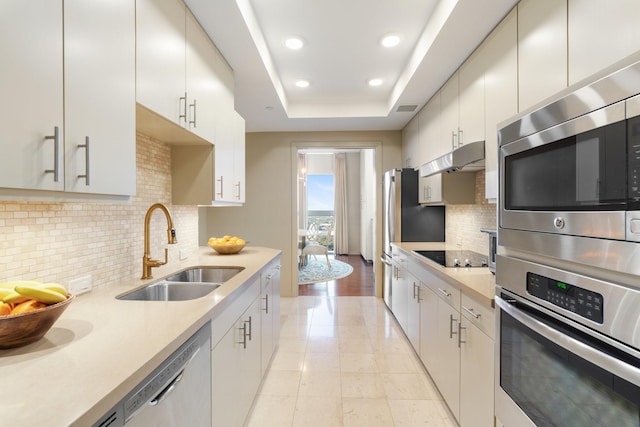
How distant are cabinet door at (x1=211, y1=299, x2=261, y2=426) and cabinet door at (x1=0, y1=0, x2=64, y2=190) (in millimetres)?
909

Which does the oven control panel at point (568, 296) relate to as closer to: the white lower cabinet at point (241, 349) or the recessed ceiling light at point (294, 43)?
the white lower cabinet at point (241, 349)

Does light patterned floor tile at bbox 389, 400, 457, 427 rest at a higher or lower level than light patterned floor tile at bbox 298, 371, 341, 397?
lower

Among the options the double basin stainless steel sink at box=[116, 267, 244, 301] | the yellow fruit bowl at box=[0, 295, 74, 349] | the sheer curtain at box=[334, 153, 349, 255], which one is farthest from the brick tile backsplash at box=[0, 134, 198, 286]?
the sheer curtain at box=[334, 153, 349, 255]

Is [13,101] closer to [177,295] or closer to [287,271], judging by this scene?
[177,295]

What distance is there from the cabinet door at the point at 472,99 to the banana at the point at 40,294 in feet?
7.53

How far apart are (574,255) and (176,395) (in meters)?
1.25

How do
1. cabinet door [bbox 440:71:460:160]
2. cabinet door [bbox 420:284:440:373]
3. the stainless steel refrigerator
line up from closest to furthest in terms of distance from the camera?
cabinet door [bbox 420:284:440:373]
cabinet door [bbox 440:71:460:160]
the stainless steel refrigerator

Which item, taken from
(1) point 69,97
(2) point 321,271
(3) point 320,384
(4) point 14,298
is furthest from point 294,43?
(2) point 321,271

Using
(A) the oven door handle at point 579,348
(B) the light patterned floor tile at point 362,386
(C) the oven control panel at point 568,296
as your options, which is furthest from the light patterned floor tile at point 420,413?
(C) the oven control panel at point 568,296

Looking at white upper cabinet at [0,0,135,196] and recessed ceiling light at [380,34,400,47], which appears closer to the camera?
white upper cabinet at [0,0,135,196]

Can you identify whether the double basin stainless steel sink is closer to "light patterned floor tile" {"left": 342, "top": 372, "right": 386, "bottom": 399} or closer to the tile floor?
the tile floor

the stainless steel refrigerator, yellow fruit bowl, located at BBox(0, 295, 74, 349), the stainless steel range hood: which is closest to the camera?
yellow fruit bowl, located at BBox(0, 295, 74, 349)

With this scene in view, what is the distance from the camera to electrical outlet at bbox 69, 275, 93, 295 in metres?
1.37

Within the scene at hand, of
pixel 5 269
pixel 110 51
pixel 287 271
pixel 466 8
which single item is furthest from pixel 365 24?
pixel 287 271
